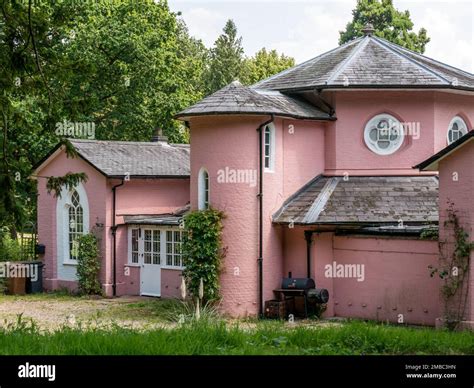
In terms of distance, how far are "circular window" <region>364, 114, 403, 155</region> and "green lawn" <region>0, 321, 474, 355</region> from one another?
12521 millimetres

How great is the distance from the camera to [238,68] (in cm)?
6347

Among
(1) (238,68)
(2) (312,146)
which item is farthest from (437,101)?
(1) (238,68)

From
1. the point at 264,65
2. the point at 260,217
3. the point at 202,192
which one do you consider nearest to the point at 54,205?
the point at 202,192

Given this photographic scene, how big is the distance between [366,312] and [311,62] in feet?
28.1

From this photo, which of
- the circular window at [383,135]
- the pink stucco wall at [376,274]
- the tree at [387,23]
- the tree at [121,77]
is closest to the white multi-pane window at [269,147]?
the pink stucco wall at [376,274]

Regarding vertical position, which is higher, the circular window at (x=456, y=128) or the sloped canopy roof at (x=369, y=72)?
the sloped canopy roof at (x=369, y=72)

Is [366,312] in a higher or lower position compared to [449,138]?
lower

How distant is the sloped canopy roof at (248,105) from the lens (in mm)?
22984

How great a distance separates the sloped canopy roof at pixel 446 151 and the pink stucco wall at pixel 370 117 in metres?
4.29

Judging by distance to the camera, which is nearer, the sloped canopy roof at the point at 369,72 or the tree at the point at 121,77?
the sloped canopy roof at the point at 369,72

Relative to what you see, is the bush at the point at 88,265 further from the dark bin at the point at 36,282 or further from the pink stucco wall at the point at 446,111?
the pink stucco wall at the point at 446,111

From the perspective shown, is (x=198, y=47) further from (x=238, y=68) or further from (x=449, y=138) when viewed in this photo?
(x=449, y=138)

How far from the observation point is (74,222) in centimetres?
2966
